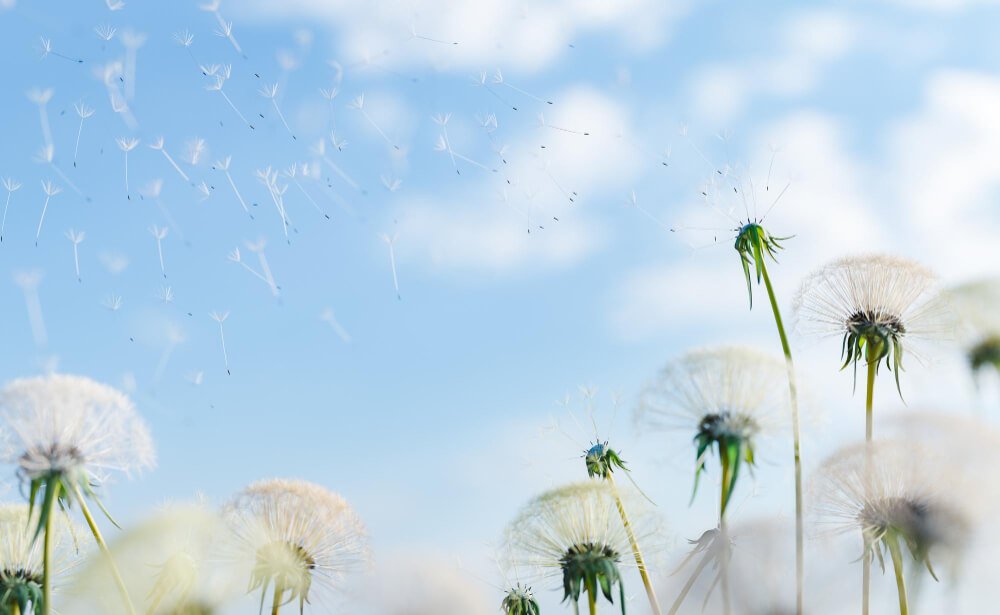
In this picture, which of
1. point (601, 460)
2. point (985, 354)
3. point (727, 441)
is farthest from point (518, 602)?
point (985, 354)

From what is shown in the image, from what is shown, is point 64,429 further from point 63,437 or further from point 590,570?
point 590,570

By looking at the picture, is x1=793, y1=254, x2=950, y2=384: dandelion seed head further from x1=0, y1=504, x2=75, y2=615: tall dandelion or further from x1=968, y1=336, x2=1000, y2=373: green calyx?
x1=0, y1=504, x2=75, y2=615: tall dandelion

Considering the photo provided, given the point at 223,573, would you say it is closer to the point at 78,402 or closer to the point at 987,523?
the point at 78,402

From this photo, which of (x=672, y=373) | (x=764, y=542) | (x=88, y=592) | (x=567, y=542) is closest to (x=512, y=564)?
(x=567, y=542)

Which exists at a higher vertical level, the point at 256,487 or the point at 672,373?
the point at 672,373

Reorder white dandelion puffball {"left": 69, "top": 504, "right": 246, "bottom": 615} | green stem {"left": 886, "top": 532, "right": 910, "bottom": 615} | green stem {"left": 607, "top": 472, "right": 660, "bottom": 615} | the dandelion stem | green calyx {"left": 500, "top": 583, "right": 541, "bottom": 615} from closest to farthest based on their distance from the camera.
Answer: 1. the dandelion stem
2. green stem {"left": 886, "top": 532, "right": 910, "bottom": 615}
3. white dandelion puffball {"left": 69, "top": 504, "right": 246, "bottom": 615}
4. green stem {"left": 607, "top": 472, "right": 660, "bottom": 615}
5. green calyx {"left": 500, "top": 583, "right": 541, "bottom": 615}

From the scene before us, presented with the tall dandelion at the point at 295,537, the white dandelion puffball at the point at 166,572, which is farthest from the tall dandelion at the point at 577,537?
the white dandelion puffball at the point at 166,572

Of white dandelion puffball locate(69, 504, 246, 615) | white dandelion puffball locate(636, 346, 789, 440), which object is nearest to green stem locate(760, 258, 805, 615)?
white dandelion puffball locate(636, 346, 789, 440)
